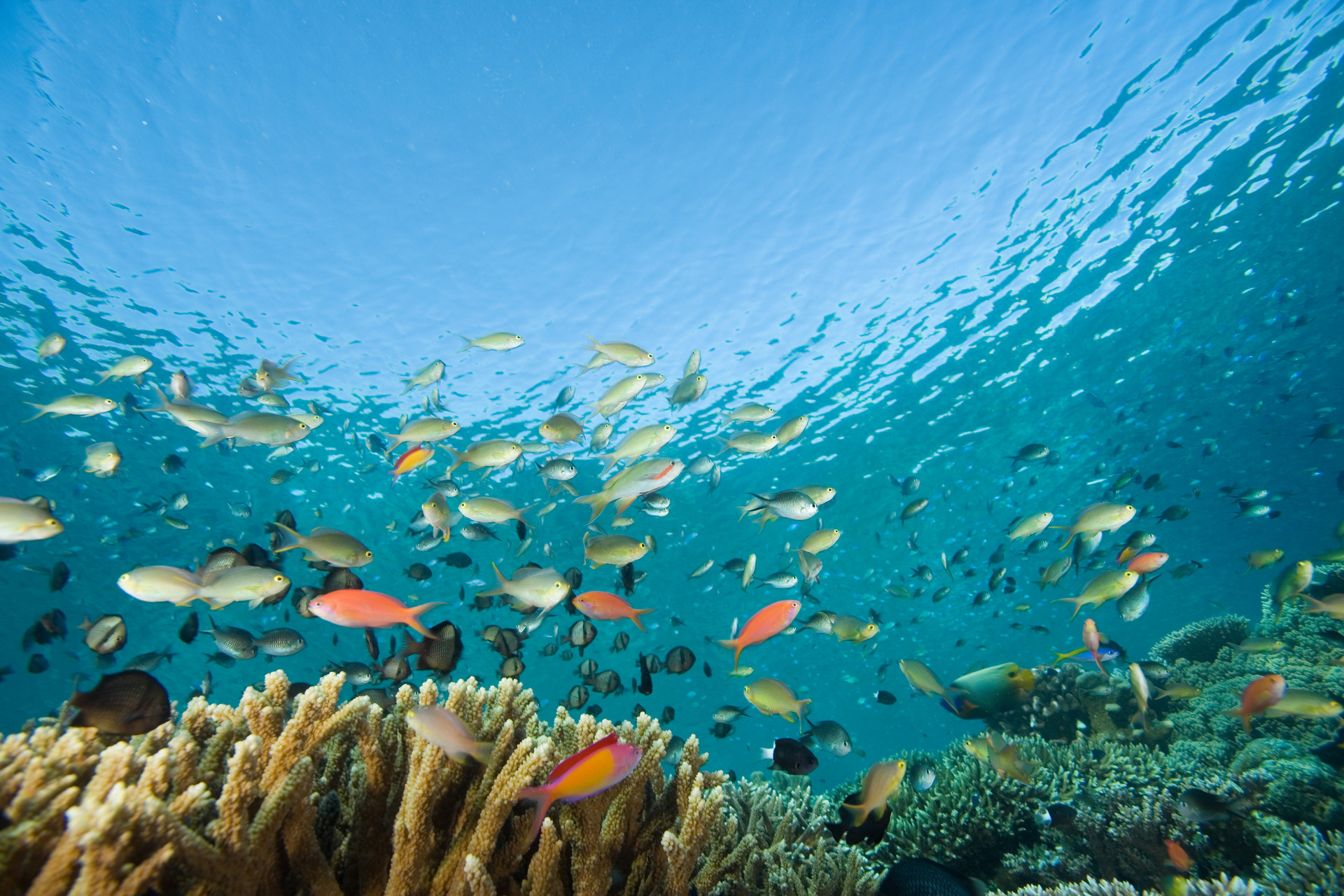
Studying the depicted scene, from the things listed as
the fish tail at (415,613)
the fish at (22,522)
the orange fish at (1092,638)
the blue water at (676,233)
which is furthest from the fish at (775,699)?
the blue water at (676,233)

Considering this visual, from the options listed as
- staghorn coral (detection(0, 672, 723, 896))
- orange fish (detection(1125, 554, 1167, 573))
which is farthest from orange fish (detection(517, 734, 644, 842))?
orange fish (detection(1125, 554, 1167, 573))

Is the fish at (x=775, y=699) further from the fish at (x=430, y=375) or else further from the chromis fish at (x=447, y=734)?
the fish at (x=430, y=375)

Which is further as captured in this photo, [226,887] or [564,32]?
[564,32]

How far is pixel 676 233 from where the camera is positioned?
1616 centimetres

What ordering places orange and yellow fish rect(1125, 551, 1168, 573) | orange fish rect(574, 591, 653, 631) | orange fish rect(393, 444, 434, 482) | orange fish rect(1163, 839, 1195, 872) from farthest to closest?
orange and yellow fish rect(1125, 551, 1168, 573), orange fish rect(393, 444, 434, 482), orange fish rect(574, 591, 653, 631), orange fish rect(1163, 839, 1195, 872)

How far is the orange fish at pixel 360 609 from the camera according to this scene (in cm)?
340

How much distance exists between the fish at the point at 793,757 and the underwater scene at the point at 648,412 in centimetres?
4

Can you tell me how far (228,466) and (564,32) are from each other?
68.0ft

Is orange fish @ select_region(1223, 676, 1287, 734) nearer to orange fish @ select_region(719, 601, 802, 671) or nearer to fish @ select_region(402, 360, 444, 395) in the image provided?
orange fish @ select_region(719, 601, 802, 671)

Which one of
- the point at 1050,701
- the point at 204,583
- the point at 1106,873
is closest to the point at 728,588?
the point at 1050,701

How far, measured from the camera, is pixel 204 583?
3990 millimetres

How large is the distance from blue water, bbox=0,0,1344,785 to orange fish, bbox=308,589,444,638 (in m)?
12.9

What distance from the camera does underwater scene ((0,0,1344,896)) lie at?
8.46ft

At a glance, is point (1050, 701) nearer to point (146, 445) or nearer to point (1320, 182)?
point (1320, 182)
